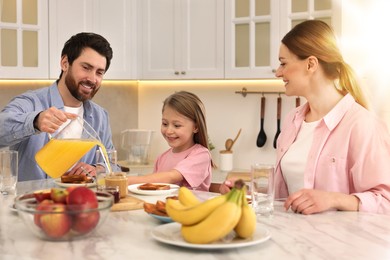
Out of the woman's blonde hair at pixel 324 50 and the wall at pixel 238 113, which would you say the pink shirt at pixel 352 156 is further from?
the wall at pixel 238 113

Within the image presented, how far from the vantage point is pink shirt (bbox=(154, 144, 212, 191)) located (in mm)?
2662

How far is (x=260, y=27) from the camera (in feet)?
13.1

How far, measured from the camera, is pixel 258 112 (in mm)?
4457

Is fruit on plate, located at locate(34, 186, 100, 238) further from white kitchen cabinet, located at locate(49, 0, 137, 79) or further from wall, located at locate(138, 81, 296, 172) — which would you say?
wall, located at locate(138, 81, 296, 172)

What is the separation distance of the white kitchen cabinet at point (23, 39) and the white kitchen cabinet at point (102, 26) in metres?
0.06

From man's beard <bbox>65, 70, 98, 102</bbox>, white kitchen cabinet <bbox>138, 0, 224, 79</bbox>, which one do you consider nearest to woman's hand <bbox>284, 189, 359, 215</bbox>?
man's beard <bbox>65, 70, 98, 102</bbox>

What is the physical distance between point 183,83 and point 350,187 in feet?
8.81

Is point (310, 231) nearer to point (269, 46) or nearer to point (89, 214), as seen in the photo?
point (89, 214)

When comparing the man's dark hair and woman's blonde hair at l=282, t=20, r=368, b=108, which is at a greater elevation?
the man's dark hair

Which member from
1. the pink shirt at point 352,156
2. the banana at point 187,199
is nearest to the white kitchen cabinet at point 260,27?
the pink shirt at point 352,156

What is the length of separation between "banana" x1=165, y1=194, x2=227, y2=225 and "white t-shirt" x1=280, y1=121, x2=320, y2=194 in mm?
1010

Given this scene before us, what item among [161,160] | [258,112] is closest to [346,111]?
[161,160]

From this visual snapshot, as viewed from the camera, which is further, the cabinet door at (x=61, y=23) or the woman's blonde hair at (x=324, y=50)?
the cabinet door at (x=61, y=23)

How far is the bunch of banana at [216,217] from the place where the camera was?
1.38 metres
